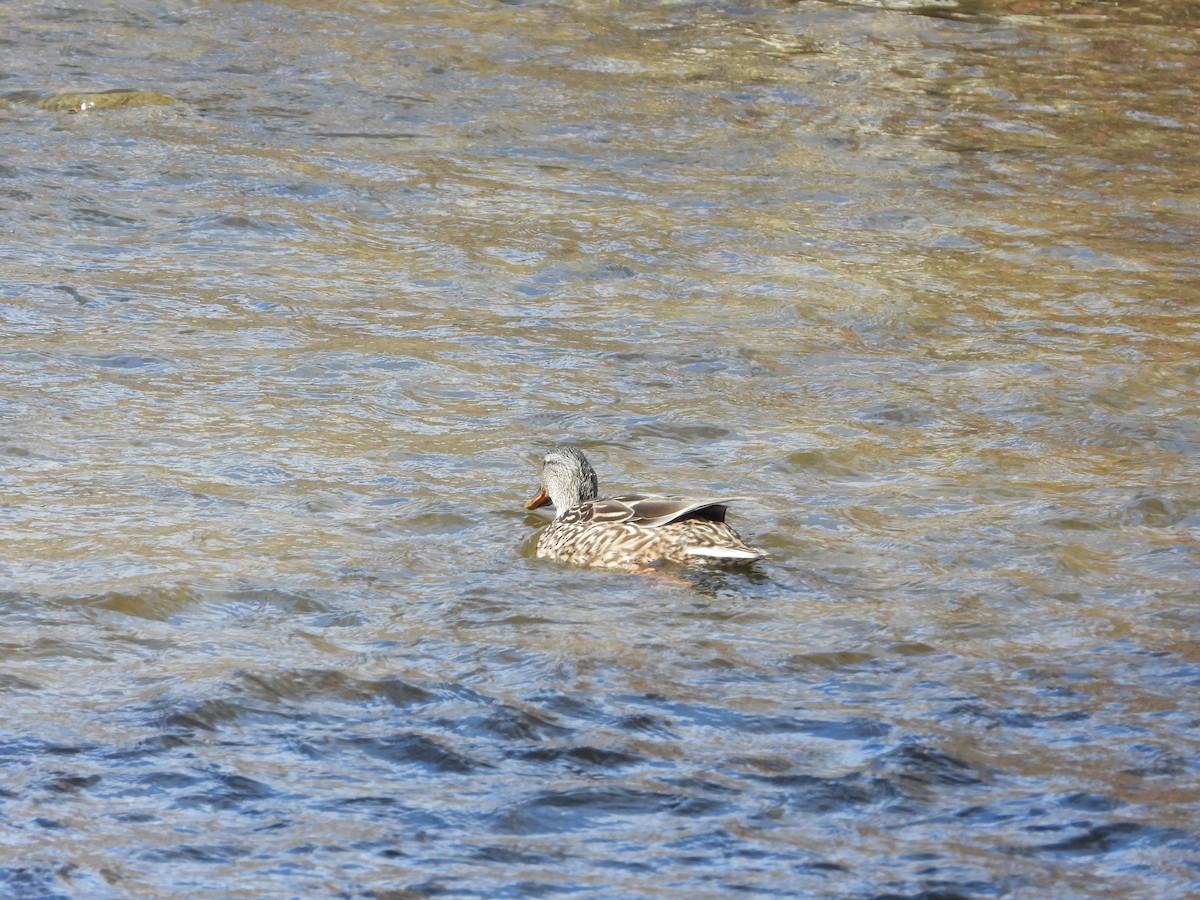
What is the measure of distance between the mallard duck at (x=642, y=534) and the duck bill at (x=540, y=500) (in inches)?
8.9

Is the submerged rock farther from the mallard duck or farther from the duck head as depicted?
the mallard duck

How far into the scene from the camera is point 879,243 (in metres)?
13.6

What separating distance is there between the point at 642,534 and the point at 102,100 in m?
10.3

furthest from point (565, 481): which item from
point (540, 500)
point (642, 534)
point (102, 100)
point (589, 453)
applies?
point (102, 100)

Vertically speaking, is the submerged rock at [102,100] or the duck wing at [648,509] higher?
the submerged rock at [102,100]

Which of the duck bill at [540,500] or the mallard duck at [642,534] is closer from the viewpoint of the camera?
the mallard duck at [642,534]

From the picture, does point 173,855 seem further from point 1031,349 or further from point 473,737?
point 1031,349

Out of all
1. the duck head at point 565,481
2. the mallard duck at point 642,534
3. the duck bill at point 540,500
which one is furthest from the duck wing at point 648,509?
the duck bill at point 540,500

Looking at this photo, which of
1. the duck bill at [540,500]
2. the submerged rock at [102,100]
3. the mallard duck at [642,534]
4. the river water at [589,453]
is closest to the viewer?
the river water at [589,453]

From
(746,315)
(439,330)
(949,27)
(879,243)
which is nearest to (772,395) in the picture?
(746,315)

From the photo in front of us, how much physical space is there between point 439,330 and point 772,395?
95.2 inches

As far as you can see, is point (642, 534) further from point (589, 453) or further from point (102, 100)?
point (102, 100)

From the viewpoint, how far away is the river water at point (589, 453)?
554cm

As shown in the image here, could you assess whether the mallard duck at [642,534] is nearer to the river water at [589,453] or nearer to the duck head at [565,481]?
the duck head at [565,481]
